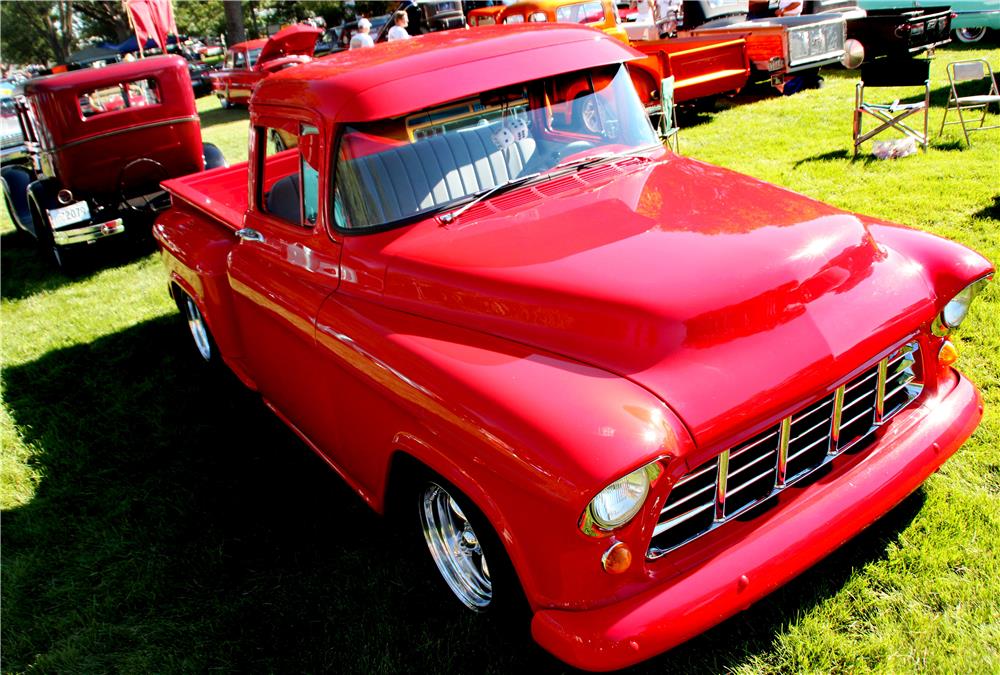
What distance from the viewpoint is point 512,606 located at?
240cm

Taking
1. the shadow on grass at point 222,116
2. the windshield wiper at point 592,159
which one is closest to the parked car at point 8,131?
the shadow on grass at point 222,116

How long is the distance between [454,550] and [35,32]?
58.9 m

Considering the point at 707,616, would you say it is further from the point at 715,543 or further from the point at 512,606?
the point at 512,606

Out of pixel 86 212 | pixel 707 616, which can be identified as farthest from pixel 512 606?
pixel 86 212

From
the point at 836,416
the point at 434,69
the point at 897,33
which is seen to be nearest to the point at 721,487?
the point at 836,416

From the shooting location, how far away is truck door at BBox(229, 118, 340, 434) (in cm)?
320

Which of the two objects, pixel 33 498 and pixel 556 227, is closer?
pixel 556 227

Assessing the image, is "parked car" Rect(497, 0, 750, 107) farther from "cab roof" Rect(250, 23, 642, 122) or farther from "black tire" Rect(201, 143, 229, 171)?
"cab roof" Rect(250, 23, 642, 122)

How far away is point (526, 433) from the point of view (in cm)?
208

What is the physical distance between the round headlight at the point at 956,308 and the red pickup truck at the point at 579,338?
10 mm

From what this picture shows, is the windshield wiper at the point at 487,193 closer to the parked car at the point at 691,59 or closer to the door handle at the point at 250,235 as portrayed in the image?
the door handle at the point at 250,235

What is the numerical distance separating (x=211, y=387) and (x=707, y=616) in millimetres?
3904

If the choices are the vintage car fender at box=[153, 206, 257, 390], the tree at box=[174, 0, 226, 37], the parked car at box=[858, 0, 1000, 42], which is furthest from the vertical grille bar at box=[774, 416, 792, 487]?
the tree at box=[174, 0, 226, 37]

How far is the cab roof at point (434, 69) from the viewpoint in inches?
119
